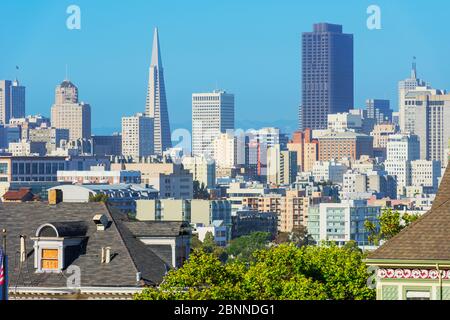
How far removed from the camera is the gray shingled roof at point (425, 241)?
1530 cm

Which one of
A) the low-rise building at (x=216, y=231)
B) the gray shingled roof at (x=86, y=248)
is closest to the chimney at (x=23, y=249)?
the gray shingled roof at (x=86, y=248)

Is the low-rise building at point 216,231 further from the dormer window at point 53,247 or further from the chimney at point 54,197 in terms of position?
the dormer window at point 53,247

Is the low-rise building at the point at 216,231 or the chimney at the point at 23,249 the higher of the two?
the chimney at the point at 23,249

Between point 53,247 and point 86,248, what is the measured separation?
100 centimetres

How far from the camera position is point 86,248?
83.9 ft

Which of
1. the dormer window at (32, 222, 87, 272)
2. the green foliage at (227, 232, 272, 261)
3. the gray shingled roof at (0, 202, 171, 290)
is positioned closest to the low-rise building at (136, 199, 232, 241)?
the green foliage at (227, 232, 272, 261)

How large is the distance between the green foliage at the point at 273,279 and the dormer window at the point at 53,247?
1902mm

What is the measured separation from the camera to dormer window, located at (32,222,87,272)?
80.9ft

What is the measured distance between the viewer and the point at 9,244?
25.4m

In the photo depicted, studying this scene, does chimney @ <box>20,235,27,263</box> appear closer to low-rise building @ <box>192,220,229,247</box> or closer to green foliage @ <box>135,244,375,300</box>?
green foliage @ <box>135,244,375,300</box>

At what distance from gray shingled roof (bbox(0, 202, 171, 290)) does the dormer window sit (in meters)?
0.09
